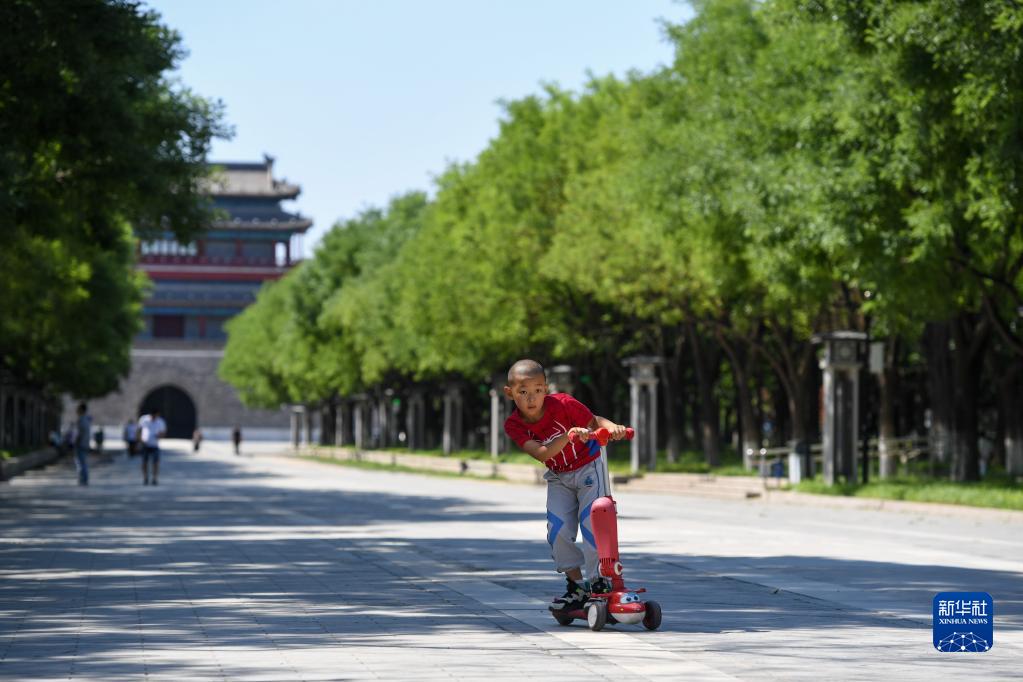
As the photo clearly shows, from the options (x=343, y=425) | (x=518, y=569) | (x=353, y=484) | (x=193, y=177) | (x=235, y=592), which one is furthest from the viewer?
(x=343, y=425)

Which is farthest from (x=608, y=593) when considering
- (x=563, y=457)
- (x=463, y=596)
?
(x=463, y=596)

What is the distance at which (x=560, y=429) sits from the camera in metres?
11.1

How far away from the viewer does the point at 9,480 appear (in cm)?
4406

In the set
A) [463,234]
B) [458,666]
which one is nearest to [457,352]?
[463,234]

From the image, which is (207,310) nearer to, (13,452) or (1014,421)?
(13,452)

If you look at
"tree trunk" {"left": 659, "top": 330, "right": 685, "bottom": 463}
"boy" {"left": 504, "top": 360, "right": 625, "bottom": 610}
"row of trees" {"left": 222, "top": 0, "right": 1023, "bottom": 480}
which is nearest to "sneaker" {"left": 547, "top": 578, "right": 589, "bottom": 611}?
"boy" {"left": 504, "top": 360, "right": 625, "bottom": 610}

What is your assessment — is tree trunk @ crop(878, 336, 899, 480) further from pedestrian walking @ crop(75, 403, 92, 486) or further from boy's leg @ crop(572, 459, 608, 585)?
boy's leg @ crop(572, 459, 608, 585)

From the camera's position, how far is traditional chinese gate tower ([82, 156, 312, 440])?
5591 inches

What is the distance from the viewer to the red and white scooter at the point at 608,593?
429 inches

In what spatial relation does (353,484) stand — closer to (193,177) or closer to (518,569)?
(193,177)

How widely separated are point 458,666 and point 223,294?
139 meters

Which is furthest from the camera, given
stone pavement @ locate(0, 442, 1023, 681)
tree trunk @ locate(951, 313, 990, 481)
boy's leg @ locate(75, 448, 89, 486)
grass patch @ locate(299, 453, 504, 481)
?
grass patch @ locate(299, 453, 504, 481)

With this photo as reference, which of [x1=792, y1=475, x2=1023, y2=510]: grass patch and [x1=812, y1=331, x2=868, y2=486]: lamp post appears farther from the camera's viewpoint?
[x1=812, y1=331, x2=868, y2=486]: lamp post

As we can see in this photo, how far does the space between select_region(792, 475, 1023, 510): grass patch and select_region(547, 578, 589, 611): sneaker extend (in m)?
17.9
